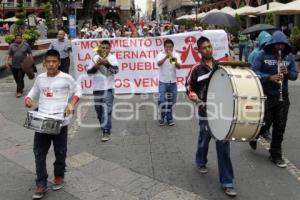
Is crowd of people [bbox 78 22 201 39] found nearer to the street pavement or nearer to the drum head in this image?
the street pavement

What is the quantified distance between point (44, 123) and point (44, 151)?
17.2 inches

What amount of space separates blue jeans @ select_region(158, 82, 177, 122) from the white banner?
2783 mm

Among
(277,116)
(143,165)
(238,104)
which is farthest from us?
(143,165)

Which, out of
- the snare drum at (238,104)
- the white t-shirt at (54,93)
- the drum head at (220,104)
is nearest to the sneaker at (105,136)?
the white t-shirt at (54,93)

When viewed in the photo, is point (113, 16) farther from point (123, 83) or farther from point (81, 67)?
point (123, 83)

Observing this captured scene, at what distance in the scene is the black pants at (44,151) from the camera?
17.1 feet

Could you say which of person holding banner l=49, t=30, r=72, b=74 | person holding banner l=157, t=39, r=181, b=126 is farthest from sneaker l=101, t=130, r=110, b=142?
person holding banner l=49, t=30, r=72, b=74

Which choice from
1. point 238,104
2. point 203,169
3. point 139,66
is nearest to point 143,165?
point 203,169

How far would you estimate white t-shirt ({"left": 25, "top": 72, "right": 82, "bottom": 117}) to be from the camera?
17.2ft

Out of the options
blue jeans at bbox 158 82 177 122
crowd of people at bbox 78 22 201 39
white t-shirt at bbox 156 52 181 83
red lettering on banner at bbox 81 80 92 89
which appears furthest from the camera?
crowd of people at bbox 78 22 201 39

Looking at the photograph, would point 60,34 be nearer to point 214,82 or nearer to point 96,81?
point 96,81

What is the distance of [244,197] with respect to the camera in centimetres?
516

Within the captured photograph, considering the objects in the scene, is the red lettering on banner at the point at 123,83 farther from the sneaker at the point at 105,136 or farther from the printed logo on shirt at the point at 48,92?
the printed logo on shirt at the point at 48,92

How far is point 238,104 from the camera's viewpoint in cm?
464
